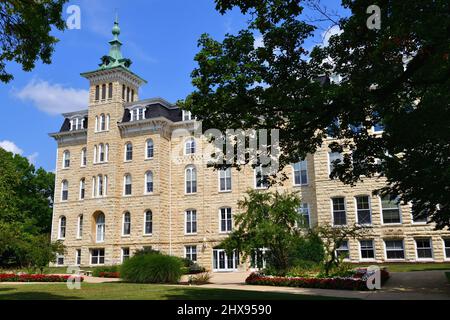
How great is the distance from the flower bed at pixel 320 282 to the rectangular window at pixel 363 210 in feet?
37.9

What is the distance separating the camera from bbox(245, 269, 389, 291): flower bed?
1775cm

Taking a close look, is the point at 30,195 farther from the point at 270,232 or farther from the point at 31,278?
the point at 270,232

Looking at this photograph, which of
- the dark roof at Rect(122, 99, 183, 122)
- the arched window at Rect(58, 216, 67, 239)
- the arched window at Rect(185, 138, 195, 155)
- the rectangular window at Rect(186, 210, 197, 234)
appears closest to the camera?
the rectangular window at Rect(186, 210, 197, 234)

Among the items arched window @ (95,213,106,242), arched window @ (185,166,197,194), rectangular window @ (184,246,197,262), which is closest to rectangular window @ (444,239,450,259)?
rectangular window @ (184,246,197,262)

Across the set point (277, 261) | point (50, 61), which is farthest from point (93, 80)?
point (50, 61)

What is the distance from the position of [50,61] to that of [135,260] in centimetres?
1265

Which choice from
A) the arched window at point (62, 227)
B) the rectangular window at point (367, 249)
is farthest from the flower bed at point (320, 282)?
the arched window at point (62, 227)

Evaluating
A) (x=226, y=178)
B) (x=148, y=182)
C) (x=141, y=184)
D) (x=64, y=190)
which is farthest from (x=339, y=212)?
(x=64, y=190)

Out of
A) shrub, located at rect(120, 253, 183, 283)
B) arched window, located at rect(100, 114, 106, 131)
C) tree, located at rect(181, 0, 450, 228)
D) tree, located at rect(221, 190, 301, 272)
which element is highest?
arched window, located at rect(100, 114, 106, 131)

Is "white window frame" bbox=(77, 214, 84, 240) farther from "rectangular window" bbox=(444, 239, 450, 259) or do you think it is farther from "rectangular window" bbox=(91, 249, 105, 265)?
"rectangular window" bbox=(444, 239, 450, 259)

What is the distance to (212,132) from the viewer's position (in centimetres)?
1244

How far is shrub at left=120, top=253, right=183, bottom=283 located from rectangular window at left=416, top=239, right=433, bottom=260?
1838 centimetres
